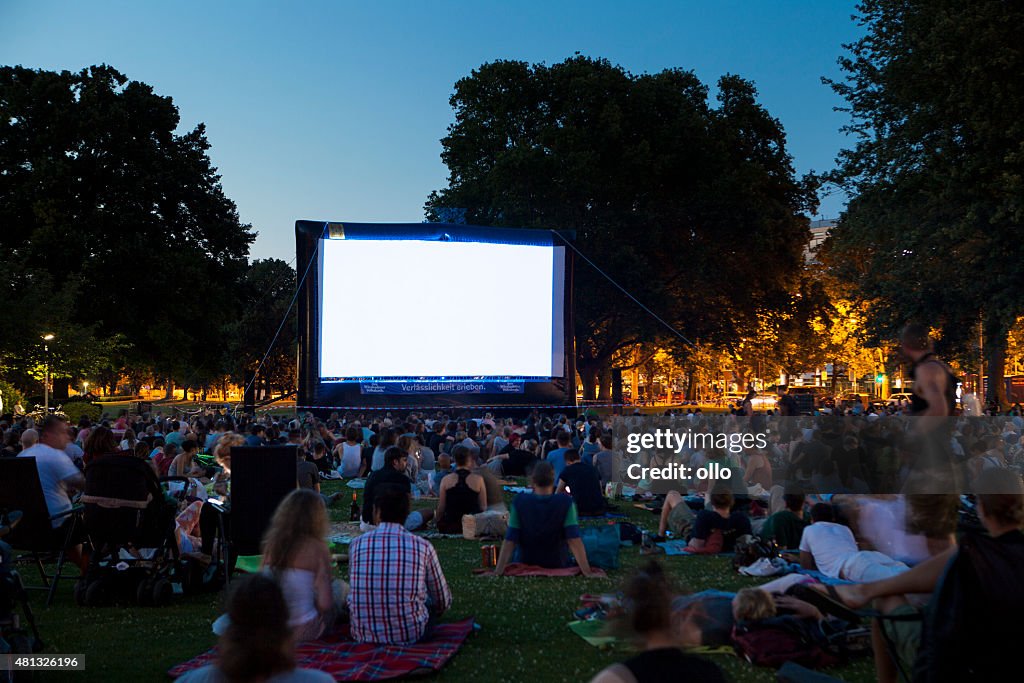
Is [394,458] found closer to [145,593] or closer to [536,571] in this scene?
[536,571]

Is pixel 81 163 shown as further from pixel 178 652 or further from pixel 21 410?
pixel 178 652

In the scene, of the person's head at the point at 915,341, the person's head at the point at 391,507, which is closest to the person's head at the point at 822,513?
the person's head at the point at 915,341

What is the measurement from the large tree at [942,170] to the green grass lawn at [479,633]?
16.4 metres

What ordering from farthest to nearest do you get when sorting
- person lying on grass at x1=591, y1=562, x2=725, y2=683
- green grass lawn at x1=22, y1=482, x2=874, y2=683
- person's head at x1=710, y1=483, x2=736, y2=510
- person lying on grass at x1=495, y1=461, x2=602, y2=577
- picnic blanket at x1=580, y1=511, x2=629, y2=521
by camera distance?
picnic blanket at x1=580, y1=511, x2=629, y2=521
person's head at x1=710, y1=483, x2=736, y2=510
person lying on grass at x1=495, y1=461, x2=602, y2=577
green grass lawn at x1=22, y1=482, x2=874, y2=683
person lying on grass at x1=591, y1=562, x2=725, y2=683

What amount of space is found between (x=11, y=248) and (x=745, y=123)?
25.4 metres

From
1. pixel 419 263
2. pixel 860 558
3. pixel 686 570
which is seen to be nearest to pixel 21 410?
pixel 419 263

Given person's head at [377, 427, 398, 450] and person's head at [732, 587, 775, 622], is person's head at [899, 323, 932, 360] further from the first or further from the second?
person's head at [377, 427, 398, 450]

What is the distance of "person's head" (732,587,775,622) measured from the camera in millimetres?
5449

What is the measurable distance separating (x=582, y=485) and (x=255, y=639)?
8946 millimetres

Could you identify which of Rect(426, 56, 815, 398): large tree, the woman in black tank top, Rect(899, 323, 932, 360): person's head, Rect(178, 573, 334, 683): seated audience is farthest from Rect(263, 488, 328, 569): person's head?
Rect(426, 56, 815, 398): large tree

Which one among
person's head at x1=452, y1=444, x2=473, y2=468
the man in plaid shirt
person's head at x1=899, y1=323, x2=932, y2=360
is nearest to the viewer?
the man in plaid shirt

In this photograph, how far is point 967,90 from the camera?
21203 millimetres

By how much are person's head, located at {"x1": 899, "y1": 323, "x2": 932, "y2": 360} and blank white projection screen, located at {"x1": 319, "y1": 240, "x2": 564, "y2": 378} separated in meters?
15.8

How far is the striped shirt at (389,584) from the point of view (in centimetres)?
536
